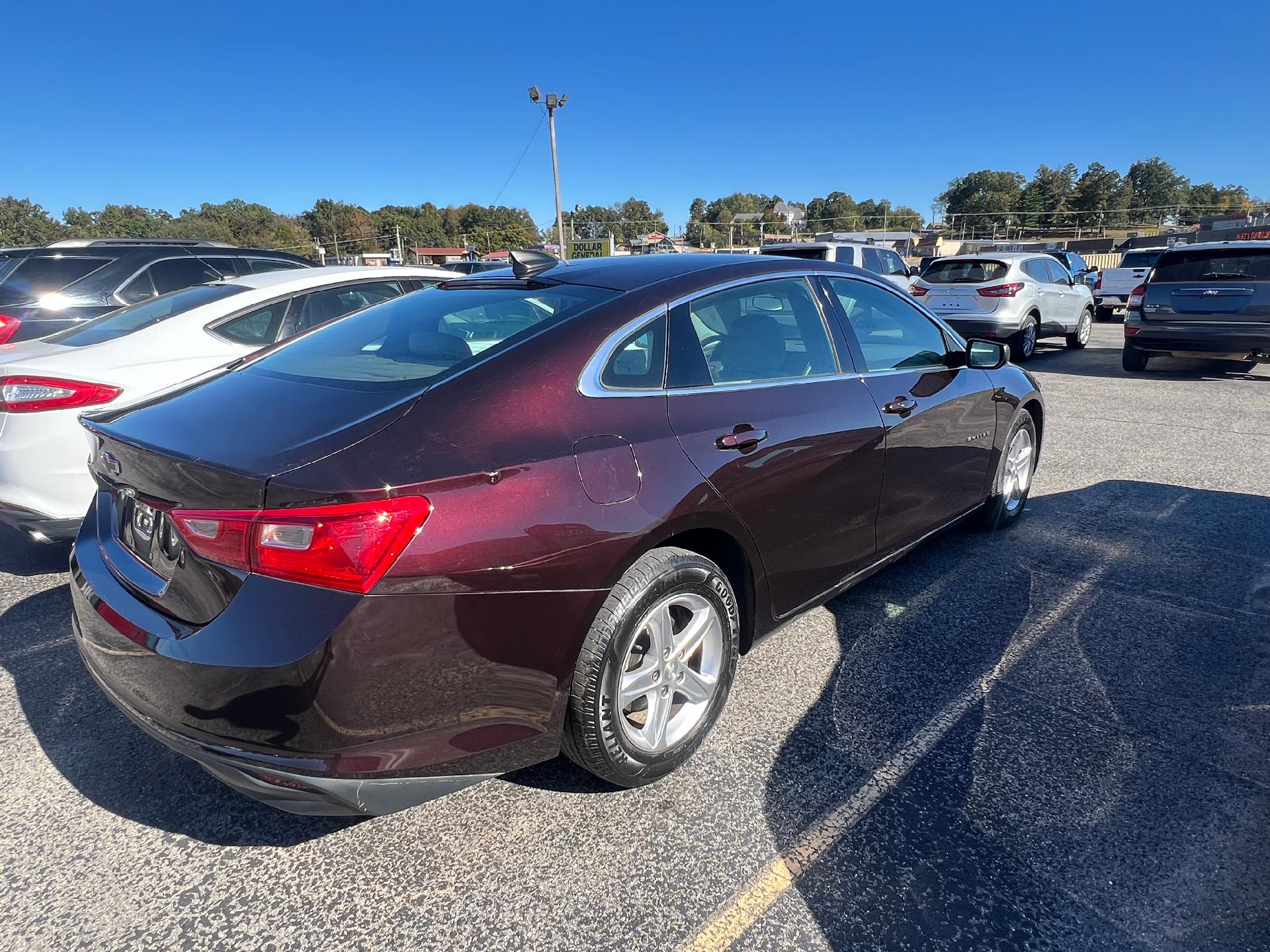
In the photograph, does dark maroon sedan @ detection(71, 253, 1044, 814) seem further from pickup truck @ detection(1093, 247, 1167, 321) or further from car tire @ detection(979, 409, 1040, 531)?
pickup truck @ detection(1093, 247, 1167, 321)

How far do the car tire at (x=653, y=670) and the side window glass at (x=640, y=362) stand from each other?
0.52m

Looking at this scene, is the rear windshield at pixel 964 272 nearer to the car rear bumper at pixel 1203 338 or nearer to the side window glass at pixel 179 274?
the car rear bumper at pixel 1203 338

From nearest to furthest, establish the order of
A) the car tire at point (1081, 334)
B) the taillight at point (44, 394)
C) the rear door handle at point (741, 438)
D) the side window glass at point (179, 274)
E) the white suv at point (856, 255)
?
the rear door handle at point (741, 438) → the taillight at point (44, 394) → the side window glass at point (179, 274) → the white suv at point (856, 255) → the car tire at point (1081, 334)

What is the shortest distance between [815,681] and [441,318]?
6.62 feet

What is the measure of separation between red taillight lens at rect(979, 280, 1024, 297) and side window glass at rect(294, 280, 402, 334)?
9251mm

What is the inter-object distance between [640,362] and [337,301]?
11.5 feet

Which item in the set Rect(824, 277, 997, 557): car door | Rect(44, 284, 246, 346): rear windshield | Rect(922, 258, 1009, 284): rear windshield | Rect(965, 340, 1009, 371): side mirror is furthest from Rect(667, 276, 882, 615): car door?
Rect(922, 258, 1009, 284): rear windshield

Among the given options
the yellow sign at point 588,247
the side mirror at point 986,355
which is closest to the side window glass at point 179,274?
the side mirror at point 986,355

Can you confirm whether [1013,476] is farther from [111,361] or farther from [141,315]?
[141,315]

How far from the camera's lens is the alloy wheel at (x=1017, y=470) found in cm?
446

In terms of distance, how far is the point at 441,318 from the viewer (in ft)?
8.89

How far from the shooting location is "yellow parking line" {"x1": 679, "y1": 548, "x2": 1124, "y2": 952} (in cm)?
191

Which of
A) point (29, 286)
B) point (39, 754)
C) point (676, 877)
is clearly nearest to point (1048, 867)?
point (676, 877)

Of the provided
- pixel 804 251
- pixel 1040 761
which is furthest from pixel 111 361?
pixel 804 251
